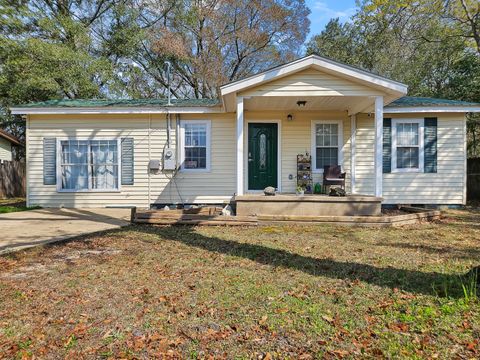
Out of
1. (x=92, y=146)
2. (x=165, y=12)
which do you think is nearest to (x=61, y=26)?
(x=165, y=12)

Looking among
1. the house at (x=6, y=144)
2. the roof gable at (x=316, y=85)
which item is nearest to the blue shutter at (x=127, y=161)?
the roof gable at (x=316, y=85)

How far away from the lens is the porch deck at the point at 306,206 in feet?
23.4

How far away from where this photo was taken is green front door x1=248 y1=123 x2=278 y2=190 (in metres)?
9.47

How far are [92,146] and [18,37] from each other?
10563mm

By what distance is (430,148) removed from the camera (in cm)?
923

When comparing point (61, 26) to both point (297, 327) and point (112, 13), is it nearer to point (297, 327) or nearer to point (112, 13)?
point (112, 13)

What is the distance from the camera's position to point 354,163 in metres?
9.36

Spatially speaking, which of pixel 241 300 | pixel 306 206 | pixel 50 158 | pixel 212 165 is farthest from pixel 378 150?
pixel 50 158

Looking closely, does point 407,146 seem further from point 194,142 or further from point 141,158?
point 141,158

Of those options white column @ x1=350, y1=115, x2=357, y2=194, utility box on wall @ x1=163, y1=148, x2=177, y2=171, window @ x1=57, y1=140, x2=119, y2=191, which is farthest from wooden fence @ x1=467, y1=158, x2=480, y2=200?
window @ x1=57, y1=140, x2=119, y2=191

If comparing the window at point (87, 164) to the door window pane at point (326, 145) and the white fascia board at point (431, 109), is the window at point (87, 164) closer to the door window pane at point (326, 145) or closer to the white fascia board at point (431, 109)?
the door window pane at point (326, 145)

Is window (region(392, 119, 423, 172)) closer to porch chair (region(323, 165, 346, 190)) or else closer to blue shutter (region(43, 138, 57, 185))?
porch chair (region(323, 165, 346, 190))

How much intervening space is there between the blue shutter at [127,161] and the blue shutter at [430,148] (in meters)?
8.47

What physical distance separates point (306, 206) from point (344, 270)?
3.48 metres
